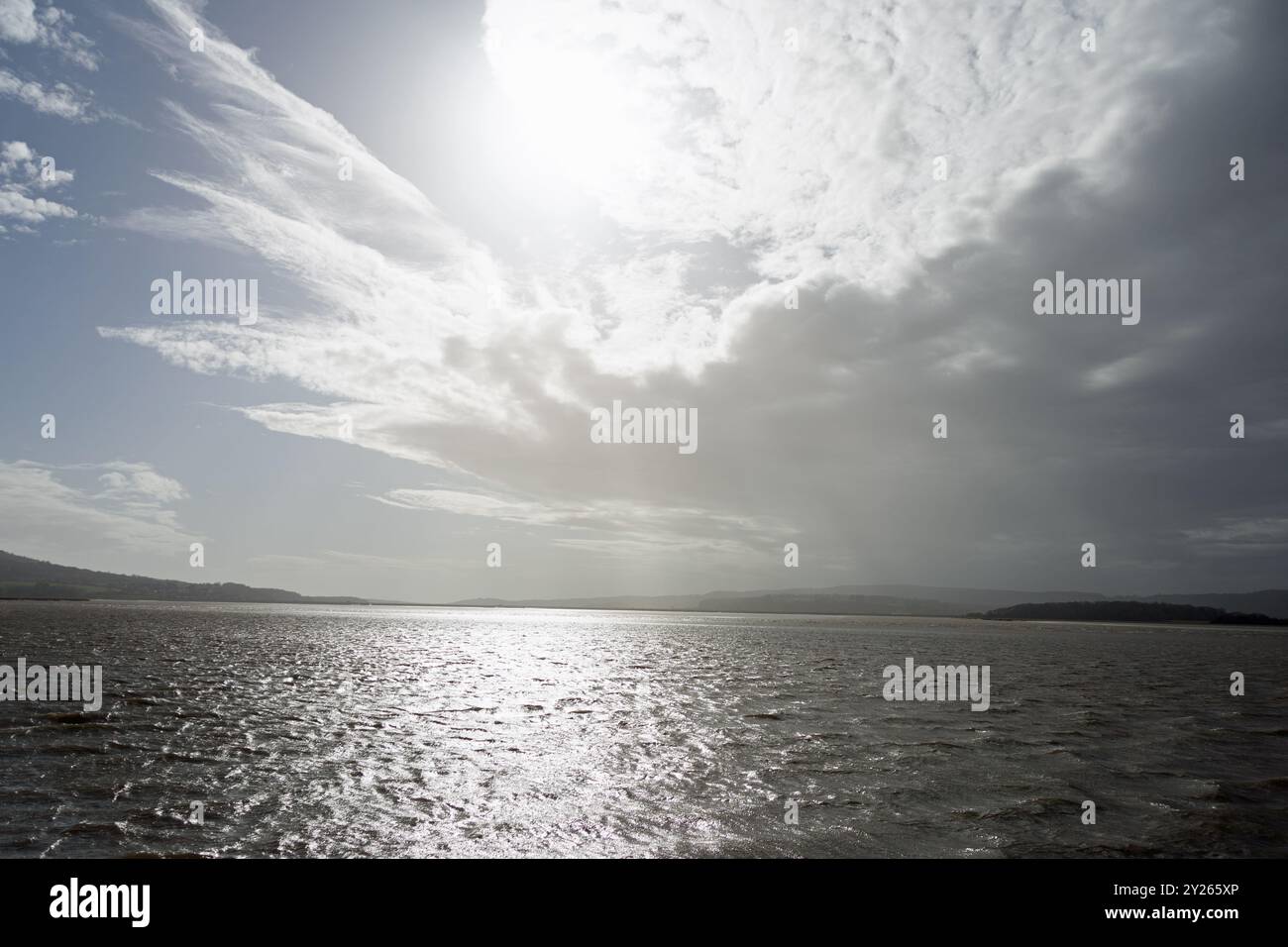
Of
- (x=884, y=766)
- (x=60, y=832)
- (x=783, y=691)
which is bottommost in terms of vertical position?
(x=783, y=691)

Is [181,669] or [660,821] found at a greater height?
[660,821]

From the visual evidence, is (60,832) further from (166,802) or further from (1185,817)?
(1185,817)

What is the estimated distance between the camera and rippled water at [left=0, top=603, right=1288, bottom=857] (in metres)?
15.0

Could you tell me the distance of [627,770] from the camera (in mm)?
21156

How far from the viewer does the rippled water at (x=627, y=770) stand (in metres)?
15.0

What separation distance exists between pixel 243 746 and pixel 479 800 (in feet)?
34.7

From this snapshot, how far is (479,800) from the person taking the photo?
17.5 m

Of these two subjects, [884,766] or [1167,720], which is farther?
[1167,720]
